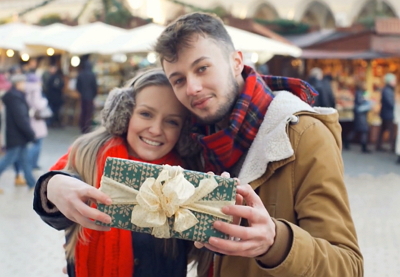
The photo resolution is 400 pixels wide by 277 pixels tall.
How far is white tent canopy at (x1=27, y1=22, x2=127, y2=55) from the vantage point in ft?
40.3

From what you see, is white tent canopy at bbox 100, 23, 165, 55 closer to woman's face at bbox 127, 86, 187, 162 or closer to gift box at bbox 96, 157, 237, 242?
woman's face at bbox 127, 86, 187, 162

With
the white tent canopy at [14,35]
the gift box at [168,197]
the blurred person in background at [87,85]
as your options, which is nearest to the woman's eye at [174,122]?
the gift box at [168,197]

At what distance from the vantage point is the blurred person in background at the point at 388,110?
11.5 m

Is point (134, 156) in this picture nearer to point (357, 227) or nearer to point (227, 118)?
point (227, 118)

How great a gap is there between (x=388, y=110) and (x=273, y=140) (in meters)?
10.7

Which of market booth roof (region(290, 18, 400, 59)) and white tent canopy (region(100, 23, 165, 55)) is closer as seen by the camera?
white tent canopy (region(100, 23, 165, 55))

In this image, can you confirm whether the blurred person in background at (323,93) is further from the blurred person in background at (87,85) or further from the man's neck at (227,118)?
the man's neck at (227,118)

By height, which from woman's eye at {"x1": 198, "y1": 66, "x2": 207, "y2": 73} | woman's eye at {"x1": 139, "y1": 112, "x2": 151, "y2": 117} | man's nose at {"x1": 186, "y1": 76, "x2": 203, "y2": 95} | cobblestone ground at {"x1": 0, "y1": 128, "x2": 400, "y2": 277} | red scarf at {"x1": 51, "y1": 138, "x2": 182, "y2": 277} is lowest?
cobblestone ground at {"x1": 0, "y1": 128, "x2": 400, "y2": 277}

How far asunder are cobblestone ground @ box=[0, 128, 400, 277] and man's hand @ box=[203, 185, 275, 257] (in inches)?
119

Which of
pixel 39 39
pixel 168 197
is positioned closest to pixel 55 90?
pixel 39 39

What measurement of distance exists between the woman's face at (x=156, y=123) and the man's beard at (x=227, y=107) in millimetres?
177

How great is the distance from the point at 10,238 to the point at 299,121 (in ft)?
16.6

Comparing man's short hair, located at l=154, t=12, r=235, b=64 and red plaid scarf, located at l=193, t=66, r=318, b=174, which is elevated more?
man's short hair, located at l=154, t=12, r=235, b=64

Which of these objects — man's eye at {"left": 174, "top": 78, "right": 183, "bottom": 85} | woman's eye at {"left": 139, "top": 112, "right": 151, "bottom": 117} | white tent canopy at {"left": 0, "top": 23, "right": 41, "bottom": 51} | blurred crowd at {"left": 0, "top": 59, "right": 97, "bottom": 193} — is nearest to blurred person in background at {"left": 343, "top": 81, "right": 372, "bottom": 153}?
blurred crowd at {"left": 0, "top": 59, "right": 97, "bottom": 193}
